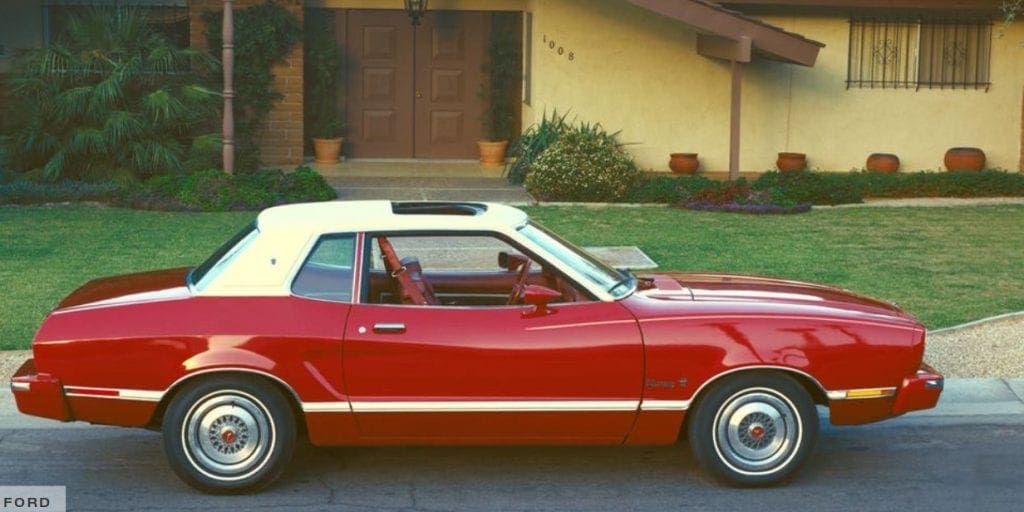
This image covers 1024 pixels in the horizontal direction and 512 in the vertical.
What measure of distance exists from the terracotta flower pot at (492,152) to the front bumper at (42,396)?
49.1 feet

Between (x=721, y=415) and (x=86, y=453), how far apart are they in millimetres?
3232

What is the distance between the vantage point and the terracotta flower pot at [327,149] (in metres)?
21.9

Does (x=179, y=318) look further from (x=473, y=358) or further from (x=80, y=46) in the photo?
(x=80, y=46)

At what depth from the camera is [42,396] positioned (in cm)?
729

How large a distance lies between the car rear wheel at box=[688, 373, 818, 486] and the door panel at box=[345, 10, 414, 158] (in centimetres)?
1580

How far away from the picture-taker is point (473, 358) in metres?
7.29

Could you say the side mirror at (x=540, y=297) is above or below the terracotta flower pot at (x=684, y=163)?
below

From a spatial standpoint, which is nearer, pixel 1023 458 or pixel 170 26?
pixel 1023 458

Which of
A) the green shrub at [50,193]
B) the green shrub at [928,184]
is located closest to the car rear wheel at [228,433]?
the green shrub at [50,193]

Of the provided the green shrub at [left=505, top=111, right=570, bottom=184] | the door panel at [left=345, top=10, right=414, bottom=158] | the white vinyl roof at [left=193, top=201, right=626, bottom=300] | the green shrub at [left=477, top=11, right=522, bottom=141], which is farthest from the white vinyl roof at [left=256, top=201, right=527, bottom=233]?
the door panel at [left=345, top=10, right=414, bottom=158]

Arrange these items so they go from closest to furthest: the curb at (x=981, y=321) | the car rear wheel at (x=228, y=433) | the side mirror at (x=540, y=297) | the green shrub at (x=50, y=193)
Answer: the car rear wheel at (x=228, y=433)
the side mirror at (x=540, y=297)
the curb at (x=981, y=321)
the green shrub at (x=50, y=193)

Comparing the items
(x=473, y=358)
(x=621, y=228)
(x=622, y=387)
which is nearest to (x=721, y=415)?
(x=622, y=387)

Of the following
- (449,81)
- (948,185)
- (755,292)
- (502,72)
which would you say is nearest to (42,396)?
(755,292)

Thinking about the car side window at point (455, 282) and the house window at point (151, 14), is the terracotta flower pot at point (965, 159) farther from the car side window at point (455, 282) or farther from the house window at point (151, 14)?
the car side window at point (455, 282)
